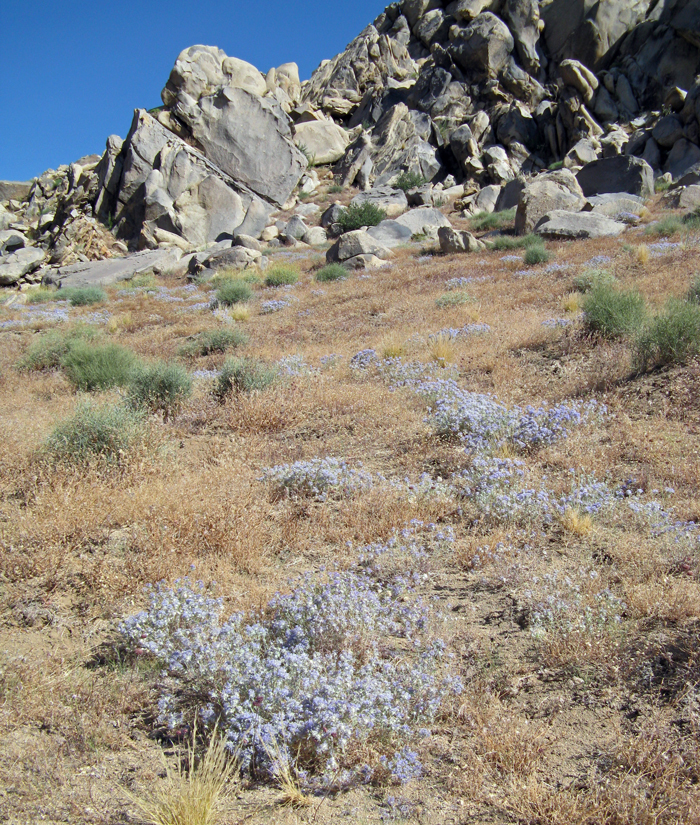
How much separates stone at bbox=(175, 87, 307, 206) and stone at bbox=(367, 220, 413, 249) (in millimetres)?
11568

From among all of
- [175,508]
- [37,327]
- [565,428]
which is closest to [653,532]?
[565,428]

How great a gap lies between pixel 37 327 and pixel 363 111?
4165 centimetres

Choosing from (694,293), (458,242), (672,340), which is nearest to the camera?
(672,340)

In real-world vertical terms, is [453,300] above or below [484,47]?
below

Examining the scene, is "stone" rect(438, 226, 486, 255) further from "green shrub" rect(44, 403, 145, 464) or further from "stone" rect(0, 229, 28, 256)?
"stone" rect(0, 229, 28, 256)

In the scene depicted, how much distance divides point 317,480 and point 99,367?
4840 millimetres

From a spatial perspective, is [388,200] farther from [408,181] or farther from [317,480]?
[317,480]

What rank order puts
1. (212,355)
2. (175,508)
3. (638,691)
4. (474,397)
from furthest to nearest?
(212,355), (474,397), (175,508), (638,691)

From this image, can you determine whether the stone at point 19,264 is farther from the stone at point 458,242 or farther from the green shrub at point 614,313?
the green shrub at point 614,313

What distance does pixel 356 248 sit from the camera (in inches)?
785

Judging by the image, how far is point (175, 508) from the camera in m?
4.13

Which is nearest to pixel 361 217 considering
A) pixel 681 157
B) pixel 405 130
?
pixel 405 130

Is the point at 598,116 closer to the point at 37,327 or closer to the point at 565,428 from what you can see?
the point at 37,327

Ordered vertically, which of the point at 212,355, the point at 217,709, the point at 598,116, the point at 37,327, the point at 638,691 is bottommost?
the point at 638,691
